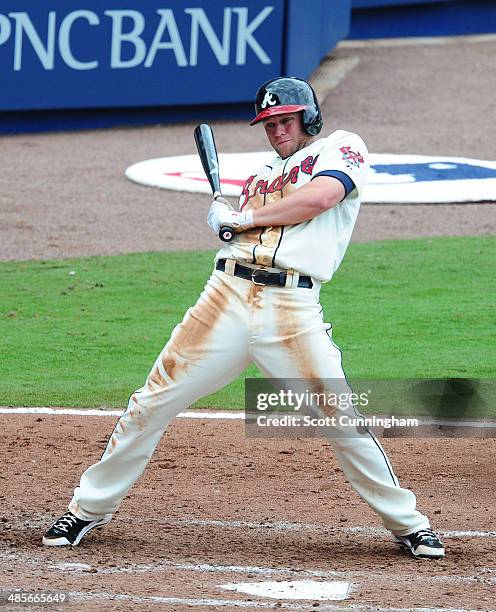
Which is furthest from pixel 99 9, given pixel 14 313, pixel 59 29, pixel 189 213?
pixel 14 313

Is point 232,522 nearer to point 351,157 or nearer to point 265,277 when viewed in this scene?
point 265,277

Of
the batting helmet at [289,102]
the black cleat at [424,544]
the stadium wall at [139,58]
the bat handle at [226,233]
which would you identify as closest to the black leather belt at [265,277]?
the bat handle at [226,233]

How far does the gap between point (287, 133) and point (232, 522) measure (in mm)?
1649

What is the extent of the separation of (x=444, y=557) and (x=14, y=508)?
6.10 feet

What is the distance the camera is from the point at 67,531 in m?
4.93

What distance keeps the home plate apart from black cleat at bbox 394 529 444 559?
1.36 feet

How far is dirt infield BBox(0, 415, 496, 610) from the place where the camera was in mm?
4465

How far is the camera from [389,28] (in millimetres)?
20625

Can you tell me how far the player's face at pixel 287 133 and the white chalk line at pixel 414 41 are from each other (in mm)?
15572

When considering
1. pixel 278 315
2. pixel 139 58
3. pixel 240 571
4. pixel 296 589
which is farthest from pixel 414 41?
pixel 296 589

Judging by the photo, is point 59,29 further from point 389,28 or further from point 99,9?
point 389,28

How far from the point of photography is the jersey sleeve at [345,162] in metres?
4.70

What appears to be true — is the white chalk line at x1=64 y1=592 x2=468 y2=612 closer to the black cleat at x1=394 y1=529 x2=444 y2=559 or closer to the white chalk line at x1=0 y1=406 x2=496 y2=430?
the black cleat at x1=394 y1=529 x2=444 y2=559

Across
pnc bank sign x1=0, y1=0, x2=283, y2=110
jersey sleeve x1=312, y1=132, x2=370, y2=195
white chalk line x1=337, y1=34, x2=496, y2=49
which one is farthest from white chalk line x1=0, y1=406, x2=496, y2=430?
white chalk line x1=337, y1=34, x2=496, y2=49
